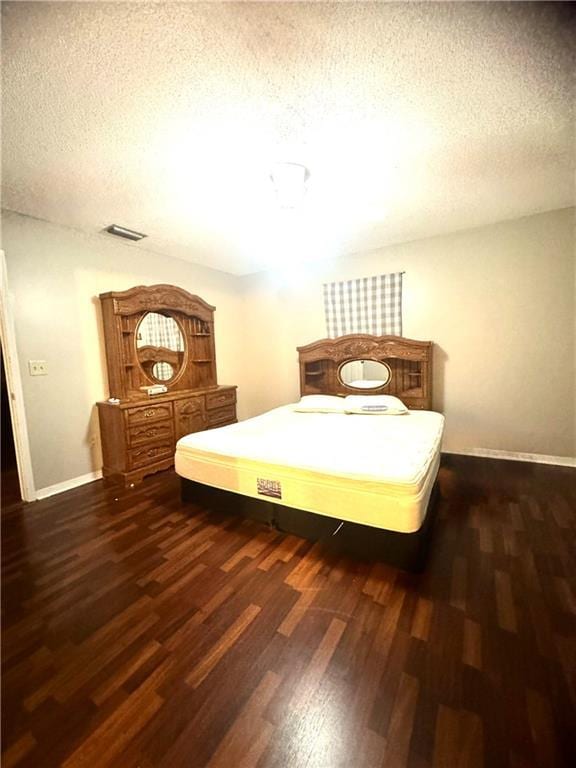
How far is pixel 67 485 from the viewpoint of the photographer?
2744 millimetres

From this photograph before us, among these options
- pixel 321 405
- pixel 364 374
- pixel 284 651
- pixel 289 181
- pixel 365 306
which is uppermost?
pixel 289 181

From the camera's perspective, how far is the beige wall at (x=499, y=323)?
9.20ft

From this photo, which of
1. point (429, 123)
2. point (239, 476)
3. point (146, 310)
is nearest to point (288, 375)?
point (146, 310)

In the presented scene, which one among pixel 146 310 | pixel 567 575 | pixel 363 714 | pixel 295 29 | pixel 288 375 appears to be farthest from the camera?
pixel 288 375

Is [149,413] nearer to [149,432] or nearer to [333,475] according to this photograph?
[149,432]

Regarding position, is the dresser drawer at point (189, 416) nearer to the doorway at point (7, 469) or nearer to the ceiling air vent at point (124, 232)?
the doorway at point (7, 469)

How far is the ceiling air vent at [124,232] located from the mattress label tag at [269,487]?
265cm

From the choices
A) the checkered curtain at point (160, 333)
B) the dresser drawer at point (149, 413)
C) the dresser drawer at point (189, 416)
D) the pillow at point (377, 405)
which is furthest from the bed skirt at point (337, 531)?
the checkered curtain at point (160, 333)

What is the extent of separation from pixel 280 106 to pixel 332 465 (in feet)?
6.18

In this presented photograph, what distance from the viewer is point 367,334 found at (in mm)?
3605

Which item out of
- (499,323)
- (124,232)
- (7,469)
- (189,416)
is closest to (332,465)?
(189,416)

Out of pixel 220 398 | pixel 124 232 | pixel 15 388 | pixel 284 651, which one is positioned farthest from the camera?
pixel 220 398

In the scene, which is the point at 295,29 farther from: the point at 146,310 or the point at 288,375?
the point at 288,375

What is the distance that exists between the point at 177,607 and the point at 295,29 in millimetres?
2472
